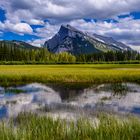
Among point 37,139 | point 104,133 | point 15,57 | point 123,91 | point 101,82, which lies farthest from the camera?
point 15,57

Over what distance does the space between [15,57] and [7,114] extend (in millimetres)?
171541

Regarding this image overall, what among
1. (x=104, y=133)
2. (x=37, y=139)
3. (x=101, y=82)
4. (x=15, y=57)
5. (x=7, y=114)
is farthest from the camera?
(x=15, y=57)

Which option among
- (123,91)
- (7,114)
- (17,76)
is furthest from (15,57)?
(7,114)

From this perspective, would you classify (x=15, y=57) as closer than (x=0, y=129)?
No

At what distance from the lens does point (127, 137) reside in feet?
38.4

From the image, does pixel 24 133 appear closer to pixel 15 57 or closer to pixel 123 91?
pixel 123 91

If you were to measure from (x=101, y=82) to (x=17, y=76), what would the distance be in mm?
12983

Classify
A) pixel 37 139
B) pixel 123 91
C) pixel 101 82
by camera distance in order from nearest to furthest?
pixel 37 139 < pixel 123 91 < pixel 101 82

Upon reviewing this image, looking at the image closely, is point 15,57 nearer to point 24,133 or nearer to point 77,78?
point 77,78

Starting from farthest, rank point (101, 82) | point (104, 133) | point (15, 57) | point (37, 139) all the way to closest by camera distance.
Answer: point (15, 57)
point (101, 82)
point (104, 133)
point (37, 139)

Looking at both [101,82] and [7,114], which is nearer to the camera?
[7,114]

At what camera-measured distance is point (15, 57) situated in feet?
617

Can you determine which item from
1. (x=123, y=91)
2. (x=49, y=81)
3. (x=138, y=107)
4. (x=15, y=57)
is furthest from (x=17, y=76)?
(x=15, y=57)

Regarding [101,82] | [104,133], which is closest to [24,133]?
[104,133]
